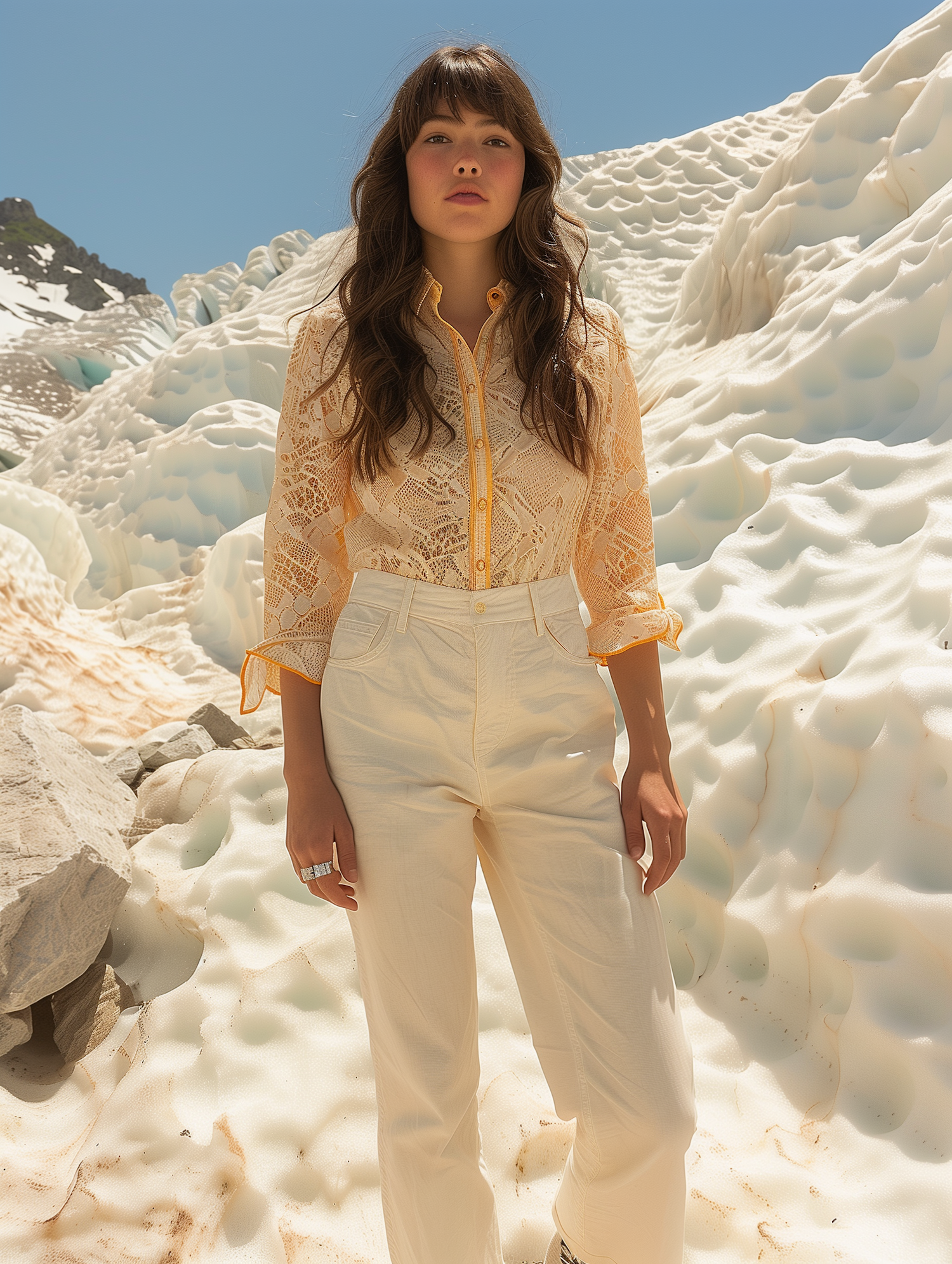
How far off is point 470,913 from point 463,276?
0.93m

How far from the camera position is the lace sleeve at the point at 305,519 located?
1359 millimetres

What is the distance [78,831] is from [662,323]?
439 cm

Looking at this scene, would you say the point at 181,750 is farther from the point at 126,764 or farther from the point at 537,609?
the point at 537,609

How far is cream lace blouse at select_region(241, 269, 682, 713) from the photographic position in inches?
51.6

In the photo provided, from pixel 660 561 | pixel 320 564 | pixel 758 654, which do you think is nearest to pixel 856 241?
pixel 660 561

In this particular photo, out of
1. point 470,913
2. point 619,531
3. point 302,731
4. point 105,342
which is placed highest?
point 105,342

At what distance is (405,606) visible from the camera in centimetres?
127

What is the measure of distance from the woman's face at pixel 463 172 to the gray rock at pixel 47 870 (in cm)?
170

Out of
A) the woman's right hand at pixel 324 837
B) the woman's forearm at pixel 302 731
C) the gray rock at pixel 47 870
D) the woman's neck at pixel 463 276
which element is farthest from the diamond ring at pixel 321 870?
the gray rock at pixel 47 870

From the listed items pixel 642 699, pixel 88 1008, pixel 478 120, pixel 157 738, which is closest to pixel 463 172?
pixel 478 120

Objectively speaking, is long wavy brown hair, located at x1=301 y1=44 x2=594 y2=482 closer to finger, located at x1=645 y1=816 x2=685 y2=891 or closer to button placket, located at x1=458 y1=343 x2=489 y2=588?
button placket, located at x1=458 y1=343 x2=489 y2=588

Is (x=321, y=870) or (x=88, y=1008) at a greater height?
(x=321, y=870)

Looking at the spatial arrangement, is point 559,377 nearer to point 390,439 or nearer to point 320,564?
point 390,439

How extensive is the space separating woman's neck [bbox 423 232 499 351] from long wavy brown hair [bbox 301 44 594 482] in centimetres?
2
